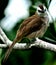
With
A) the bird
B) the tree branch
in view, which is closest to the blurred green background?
the bird

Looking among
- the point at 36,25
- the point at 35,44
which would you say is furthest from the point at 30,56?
the point at 35,44

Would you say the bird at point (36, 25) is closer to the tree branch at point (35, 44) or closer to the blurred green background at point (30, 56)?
the blurred green background at point (30, 56)

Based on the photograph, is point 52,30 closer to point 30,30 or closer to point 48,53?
point 30,30

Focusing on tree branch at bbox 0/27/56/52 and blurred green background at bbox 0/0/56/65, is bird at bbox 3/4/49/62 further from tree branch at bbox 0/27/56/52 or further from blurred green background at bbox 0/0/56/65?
tree branch at bbox 0/27/56/52

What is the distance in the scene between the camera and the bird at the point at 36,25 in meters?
2.04

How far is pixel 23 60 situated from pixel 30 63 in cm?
9

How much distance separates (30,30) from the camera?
83.0 inches

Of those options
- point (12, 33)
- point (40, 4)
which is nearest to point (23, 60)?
point (12, 33)

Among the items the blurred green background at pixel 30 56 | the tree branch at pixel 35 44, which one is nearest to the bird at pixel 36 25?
the blurred green background at pixel 30 56

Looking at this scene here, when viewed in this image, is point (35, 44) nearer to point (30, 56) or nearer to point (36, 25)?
point (36, 25)

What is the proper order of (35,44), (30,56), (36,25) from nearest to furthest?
(35,44) → (36,25) → (30,56)

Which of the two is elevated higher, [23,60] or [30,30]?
[30,30]

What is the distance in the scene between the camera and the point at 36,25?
2127mm

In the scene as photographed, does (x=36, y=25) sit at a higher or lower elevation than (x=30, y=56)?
higher
